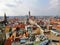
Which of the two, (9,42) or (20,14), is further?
(20,14)

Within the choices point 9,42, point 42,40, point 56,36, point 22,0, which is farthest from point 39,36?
point 22,0

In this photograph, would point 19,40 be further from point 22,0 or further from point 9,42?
point 22,0

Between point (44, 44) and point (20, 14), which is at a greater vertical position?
point (20, 14)

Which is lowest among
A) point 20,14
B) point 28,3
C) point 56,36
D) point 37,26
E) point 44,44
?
point 44,44

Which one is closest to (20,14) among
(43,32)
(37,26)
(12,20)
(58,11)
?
(12,20)

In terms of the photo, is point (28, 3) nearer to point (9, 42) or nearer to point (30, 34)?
point (30, 34)

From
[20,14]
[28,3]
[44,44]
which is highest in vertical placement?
[28,3]
